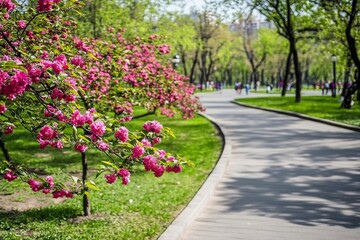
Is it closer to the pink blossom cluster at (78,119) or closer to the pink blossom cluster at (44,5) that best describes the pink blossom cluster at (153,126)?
the pink blossom cluster at (78,119)

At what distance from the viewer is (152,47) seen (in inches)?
343

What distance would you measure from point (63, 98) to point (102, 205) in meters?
4.21

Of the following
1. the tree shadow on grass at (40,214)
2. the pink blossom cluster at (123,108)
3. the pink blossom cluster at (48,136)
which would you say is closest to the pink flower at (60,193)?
the pink blossom cluster at (48,136)

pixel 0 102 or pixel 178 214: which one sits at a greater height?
pixel 0 102

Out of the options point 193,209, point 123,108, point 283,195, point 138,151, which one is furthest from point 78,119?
point 283,195

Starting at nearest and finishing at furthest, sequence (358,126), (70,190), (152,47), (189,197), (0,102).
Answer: (0,102) < (70,190) < (189,197) < (152,47) < (358,126)

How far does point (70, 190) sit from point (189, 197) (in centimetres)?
360

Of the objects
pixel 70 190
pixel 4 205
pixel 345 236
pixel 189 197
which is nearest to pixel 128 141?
pixel 70 190

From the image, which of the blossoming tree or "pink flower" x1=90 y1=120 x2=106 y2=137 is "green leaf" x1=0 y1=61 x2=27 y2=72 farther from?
"pink flower" x1=90 y1=120 x2=106 y2=137

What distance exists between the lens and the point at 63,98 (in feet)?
11.7

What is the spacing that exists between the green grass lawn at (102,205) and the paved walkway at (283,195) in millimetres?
556

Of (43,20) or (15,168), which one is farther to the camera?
(43,20)

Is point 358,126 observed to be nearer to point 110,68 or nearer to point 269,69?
point 110,68

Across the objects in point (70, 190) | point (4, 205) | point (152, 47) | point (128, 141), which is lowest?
point (4, 205)
